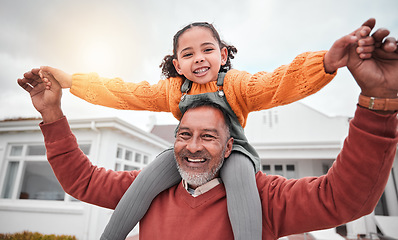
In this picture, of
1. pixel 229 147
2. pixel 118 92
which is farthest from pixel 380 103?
pixel 118 92

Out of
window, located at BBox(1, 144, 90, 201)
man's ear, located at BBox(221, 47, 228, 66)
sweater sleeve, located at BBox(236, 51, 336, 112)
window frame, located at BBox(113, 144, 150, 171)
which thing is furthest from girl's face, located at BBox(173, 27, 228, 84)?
window, located at BBox(1, 144, 90, 201)

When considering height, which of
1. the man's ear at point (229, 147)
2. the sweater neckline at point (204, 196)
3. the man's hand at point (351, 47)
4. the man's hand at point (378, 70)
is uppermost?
the man's hand at point (351, 47)

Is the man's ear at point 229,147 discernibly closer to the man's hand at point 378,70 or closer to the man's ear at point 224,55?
the man's ear at point 224,55

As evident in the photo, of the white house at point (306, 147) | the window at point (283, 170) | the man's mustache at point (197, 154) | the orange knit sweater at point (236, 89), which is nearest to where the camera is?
the orange knit sweater at point (236, 89)

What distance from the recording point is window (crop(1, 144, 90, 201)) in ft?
24.0

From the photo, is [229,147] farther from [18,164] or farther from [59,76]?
[18,164]

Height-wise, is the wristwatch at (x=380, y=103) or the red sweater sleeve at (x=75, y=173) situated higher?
the wristwatch at (x=380, y=103)

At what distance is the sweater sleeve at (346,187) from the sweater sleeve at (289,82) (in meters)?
0.21

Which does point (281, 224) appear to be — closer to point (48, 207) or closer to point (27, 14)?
point (48, 207)

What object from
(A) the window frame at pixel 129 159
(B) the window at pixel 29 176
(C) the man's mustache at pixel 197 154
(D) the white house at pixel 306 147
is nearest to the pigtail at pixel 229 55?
(C) the man's mustache at pixel 197 154

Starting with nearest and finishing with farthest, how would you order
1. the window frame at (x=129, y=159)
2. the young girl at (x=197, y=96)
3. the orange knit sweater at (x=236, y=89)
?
the orange knit sweater at (x=236, y=89), the young girl at (x=197, y=96), the window frame at (x=129, y=159)

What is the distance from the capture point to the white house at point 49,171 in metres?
6.25

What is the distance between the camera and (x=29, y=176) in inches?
316

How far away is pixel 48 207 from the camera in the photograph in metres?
6.54
